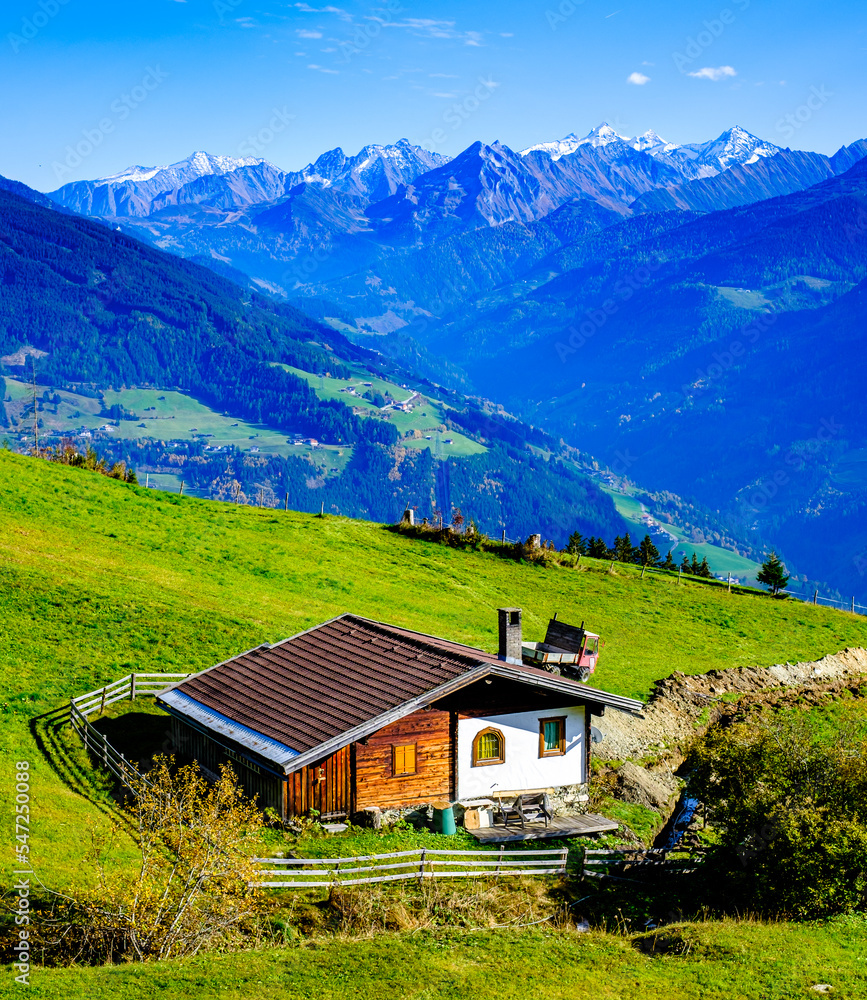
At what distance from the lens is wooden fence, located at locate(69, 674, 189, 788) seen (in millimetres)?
28958

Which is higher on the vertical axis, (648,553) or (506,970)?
(648,553)

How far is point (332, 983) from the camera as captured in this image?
18875mm

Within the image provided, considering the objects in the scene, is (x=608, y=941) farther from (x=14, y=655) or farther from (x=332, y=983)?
(x=14, y=655)

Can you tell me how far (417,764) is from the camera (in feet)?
99.2

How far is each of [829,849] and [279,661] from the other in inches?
707

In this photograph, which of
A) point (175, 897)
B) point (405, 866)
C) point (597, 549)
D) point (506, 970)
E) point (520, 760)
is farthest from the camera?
point (597, 549)

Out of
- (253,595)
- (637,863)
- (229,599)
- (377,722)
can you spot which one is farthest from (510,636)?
(253,595)

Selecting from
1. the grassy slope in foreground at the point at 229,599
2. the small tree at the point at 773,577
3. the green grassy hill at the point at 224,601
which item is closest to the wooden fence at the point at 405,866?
the green grassy hill at the point at 224,601

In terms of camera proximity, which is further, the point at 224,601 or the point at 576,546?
the point at 576,546

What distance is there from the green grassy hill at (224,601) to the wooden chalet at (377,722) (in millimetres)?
4770

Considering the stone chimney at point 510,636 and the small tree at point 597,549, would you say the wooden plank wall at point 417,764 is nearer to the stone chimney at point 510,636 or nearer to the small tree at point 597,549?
the stone chimney at point 510,636

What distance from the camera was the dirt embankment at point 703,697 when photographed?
40406 mm

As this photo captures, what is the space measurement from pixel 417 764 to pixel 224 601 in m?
19.7

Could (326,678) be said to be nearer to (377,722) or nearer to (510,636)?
(377,722)
